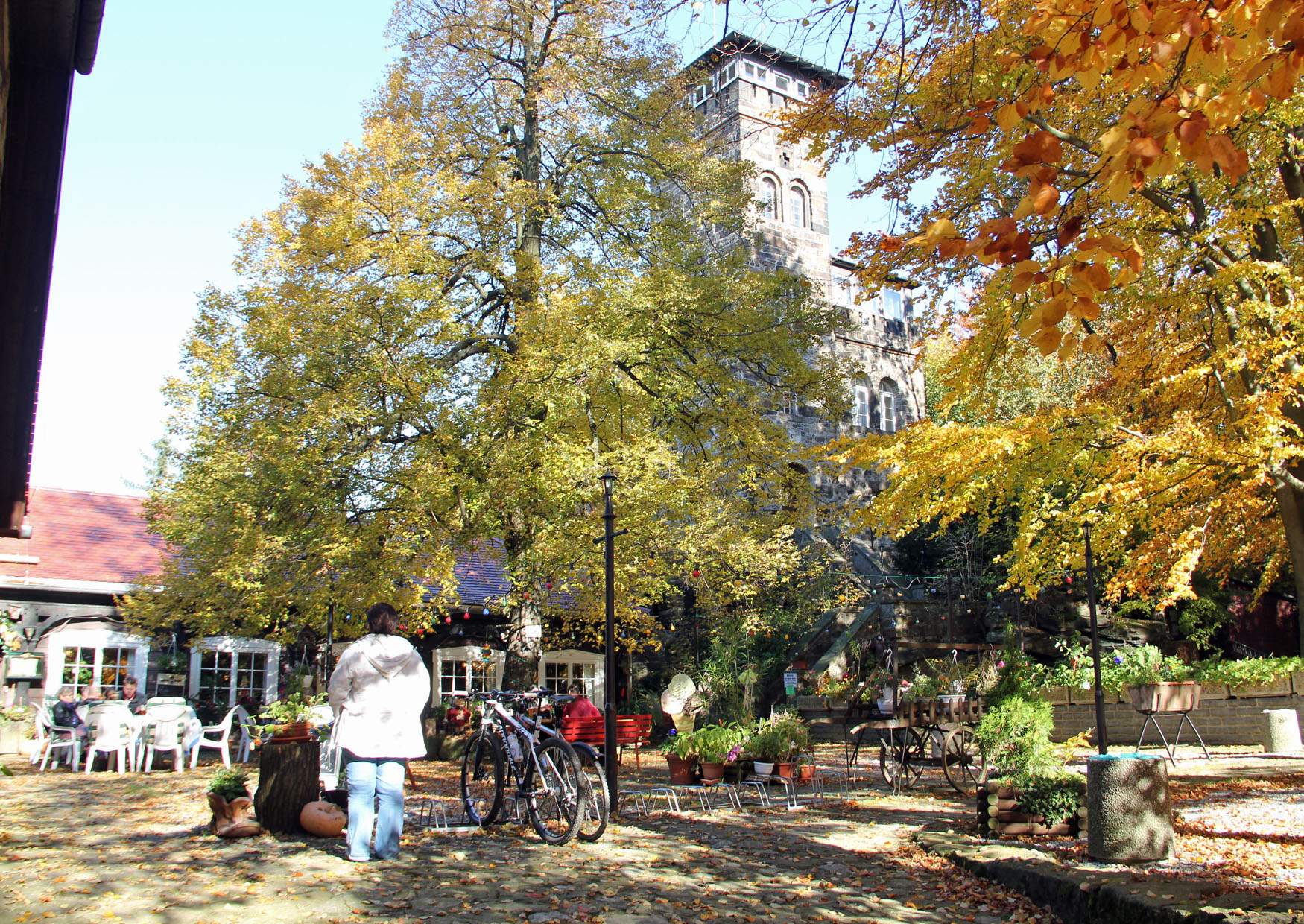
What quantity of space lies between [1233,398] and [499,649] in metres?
13.5

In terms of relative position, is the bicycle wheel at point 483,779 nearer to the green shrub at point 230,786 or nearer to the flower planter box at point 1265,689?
the green shrub at point 230,786

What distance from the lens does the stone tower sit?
96.7 ft

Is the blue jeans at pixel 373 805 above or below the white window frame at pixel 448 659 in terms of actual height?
below

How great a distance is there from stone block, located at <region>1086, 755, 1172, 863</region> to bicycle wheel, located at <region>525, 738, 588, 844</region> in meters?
3.59

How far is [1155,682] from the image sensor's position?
13133 millimetres

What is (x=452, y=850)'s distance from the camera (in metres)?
7.44

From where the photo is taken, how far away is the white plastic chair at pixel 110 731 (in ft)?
44.7

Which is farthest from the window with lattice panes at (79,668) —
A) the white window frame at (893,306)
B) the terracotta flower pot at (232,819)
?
the white window frame at (893,306)

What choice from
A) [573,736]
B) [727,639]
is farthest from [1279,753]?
[727,639]

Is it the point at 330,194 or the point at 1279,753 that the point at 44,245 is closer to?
the point at 330,194

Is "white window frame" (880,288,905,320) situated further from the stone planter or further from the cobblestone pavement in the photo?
the stone planter

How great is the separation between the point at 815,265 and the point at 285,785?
2625 cm

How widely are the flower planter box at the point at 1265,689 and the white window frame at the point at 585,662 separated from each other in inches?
474

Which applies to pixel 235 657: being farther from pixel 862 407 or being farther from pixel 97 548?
pixel 862 407
